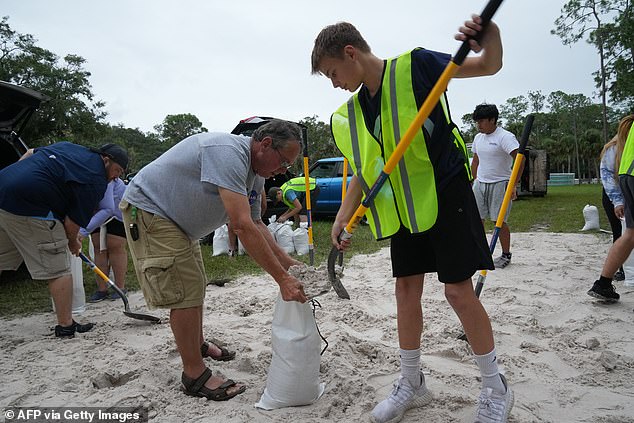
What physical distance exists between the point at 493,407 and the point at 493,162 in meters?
3.79

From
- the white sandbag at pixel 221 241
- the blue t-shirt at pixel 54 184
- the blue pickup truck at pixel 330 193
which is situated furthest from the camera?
the blue pickup truck at pixel 330 193

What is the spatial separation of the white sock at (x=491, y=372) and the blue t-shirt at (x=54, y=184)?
113 inches

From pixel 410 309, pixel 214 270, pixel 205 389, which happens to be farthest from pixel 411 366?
pixel 214 270

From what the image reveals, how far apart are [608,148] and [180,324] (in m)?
4.01

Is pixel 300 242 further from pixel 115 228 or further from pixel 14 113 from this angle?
pixel 14 113

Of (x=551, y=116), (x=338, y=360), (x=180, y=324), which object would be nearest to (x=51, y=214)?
(x=180, y=324)

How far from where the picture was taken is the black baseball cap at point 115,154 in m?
3.36

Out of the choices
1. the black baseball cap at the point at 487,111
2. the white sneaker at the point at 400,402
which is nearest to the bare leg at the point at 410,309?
the white sneaker at the point at 400,402

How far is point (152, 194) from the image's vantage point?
2295 mm

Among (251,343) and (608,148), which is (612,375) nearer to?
(251,343)

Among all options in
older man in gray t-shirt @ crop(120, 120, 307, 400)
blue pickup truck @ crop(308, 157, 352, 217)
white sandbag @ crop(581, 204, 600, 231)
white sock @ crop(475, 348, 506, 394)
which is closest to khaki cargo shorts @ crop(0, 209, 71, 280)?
older man in gray t-shirt @ crop(120, 120, 307, 400)

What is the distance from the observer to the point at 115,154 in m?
3.37

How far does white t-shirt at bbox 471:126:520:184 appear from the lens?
489 cm

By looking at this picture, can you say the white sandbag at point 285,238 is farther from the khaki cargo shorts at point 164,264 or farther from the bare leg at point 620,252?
the khaki cargo shorts at point 164,264
